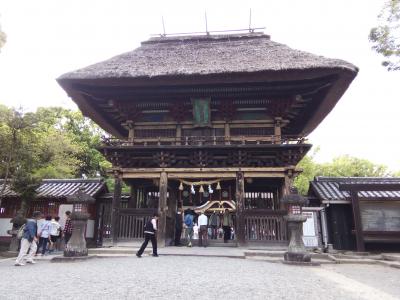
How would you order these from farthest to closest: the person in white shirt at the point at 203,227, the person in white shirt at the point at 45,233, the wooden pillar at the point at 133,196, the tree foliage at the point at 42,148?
the tree foliage at the point at 42,148 < the wooden pillar at the point at 133,196 < the person in white shirt at the point at 203,227 < the person in white shirt at the point at 45,233

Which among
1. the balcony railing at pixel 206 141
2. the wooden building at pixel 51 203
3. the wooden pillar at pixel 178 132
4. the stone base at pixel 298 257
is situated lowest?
the stone base at pixel 298 257

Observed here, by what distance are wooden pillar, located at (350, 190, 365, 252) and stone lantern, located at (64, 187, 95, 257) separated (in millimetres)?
10250

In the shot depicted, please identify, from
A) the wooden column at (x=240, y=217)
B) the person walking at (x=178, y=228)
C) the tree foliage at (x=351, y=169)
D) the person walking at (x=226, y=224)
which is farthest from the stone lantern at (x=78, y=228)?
the tree foliage at (x=351, y=169)

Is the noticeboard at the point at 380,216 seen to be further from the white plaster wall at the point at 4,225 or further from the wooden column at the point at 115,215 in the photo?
the white plaster wall at the point at 4,225

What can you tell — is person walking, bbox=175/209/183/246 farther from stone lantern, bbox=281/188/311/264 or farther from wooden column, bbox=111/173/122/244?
stone lantern, bbox=281/188/311/264

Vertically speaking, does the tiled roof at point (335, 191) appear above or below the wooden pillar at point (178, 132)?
below

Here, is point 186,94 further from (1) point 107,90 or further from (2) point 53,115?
(2) point 53,115

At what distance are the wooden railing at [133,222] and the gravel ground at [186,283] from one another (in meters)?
3.64

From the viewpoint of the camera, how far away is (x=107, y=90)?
11750 millimetres

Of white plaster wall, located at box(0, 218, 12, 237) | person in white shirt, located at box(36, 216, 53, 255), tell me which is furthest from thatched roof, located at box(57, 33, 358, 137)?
white plaster wall, located at box(0, 218, 12, 237)

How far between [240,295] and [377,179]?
1379 centimetres

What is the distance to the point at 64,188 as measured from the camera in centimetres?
1580

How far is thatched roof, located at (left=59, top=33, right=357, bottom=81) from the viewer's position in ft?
35.2

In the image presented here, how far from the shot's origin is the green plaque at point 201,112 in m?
12.0
